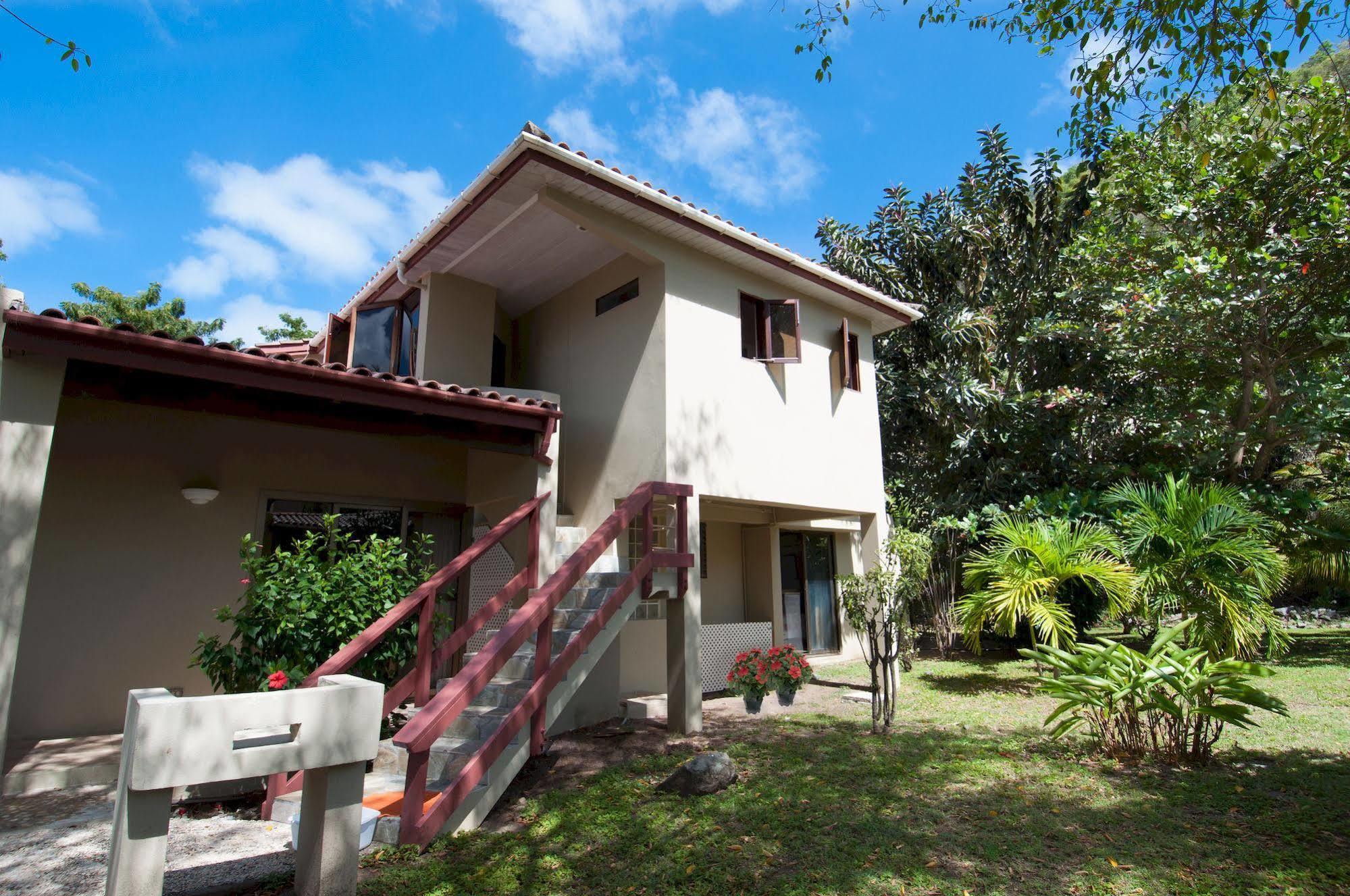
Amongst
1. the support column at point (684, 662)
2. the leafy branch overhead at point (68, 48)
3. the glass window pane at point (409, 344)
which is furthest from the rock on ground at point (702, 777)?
the glass window pane at point (409, 344)

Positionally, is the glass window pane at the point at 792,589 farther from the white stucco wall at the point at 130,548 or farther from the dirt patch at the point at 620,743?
the white stucco wall at the point at 130,548

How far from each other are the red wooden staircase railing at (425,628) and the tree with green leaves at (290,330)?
Answer: 27.6m

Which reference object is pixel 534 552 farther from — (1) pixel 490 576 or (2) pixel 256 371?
(2) pixel 256 371

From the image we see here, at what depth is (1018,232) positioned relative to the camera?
49.1ft

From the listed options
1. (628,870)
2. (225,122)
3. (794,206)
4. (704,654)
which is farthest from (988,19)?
(225,122)

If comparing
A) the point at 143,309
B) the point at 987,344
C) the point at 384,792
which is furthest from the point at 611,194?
the point at 143,309

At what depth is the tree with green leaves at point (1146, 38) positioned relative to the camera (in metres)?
5.24

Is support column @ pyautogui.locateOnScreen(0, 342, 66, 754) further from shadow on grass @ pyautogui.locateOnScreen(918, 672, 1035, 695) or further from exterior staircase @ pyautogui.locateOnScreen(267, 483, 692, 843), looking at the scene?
shadow on grass @ pyautogui.locateOnScreen(918, 672, 1035, 695)

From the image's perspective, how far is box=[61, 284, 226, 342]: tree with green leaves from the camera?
26.7 meters

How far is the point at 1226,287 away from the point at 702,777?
10.9m

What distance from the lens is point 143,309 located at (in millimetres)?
28188

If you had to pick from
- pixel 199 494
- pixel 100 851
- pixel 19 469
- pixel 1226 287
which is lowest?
pixel 100 851

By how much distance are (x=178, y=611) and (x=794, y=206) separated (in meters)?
10.2

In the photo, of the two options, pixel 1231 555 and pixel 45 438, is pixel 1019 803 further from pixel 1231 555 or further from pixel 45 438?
pixel 45 438
